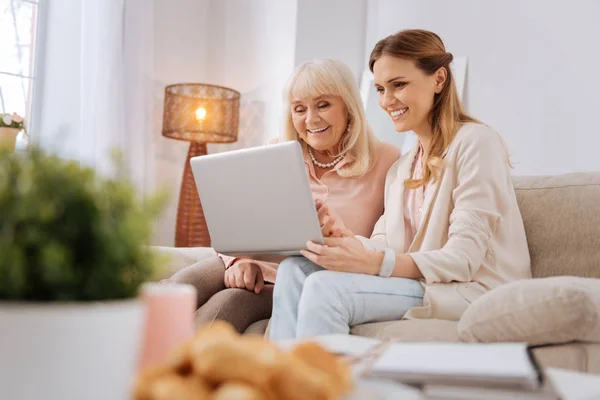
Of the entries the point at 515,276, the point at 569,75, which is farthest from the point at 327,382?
the point at 569,75

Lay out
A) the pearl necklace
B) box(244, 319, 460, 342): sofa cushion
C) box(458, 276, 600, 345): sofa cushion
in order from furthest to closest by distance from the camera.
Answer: the pearl necklace
box(244, 319, 460, 342): sofa cushion
box(458, 276, 600, 345): sofa cushion

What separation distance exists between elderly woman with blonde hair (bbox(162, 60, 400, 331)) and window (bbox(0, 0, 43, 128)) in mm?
1911

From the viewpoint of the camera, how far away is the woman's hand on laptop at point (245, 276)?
74.2 inches

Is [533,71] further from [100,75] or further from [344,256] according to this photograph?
[100,75]

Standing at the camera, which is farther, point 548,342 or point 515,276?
point 515,276

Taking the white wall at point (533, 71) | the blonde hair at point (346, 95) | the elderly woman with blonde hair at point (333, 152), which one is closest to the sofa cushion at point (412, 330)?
the elderly woman with blonde hair at point (333, 152)

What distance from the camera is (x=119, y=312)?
460 mm

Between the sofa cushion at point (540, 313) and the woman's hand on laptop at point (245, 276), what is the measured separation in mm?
780

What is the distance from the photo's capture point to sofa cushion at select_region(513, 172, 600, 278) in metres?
1.64

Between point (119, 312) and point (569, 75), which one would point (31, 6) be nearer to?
point (569, 75)

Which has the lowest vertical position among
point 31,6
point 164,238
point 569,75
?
point 164,238

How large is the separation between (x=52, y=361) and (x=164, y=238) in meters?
3.38

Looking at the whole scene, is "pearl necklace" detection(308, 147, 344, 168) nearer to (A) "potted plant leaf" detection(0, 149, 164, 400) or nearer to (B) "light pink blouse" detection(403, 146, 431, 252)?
(B) "light pink blouse" detection(403, 146, 431, 252)

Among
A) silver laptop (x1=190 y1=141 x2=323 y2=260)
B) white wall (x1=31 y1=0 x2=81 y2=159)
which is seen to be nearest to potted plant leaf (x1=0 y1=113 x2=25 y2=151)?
white wall (x1=31 y1=0 x2=81 y2=159)
